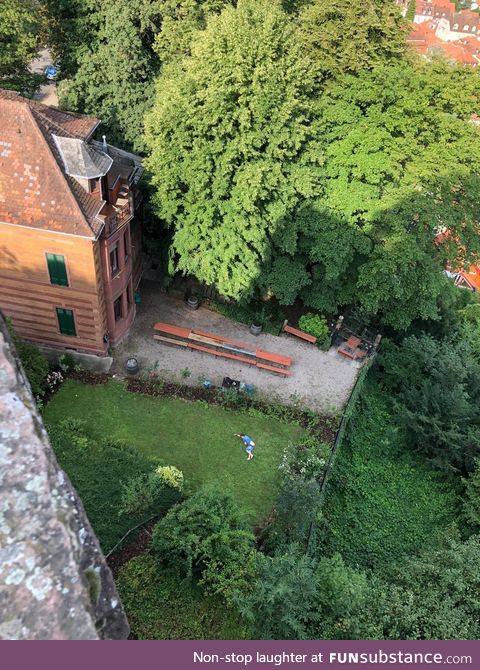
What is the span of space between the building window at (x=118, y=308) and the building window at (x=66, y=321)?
2.24 meters

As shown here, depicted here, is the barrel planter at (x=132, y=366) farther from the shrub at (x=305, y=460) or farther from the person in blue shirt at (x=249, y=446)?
the shrub at (x=305, y=460)

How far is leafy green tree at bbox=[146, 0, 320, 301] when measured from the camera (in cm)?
2383

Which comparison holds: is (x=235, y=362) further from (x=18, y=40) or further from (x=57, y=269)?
(x=18, y=40)

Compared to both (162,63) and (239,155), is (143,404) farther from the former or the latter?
(162,63)

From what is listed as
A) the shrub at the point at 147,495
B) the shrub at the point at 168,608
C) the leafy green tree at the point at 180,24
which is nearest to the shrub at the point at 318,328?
the shrub at the point at 147,495

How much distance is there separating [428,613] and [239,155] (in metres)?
20.3

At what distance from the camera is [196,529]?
676 inches

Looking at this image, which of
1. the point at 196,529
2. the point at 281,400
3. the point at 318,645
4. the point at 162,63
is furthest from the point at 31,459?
the point at 162,63

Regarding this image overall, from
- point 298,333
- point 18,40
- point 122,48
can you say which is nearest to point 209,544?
point 298,333

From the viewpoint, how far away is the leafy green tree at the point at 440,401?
2606 cm

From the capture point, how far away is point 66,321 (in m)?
25.1

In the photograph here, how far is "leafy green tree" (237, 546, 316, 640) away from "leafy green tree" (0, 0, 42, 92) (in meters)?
29.9

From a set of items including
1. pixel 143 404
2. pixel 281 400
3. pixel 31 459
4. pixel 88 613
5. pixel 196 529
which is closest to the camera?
pixel 88 613

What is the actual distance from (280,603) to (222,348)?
581 inches
